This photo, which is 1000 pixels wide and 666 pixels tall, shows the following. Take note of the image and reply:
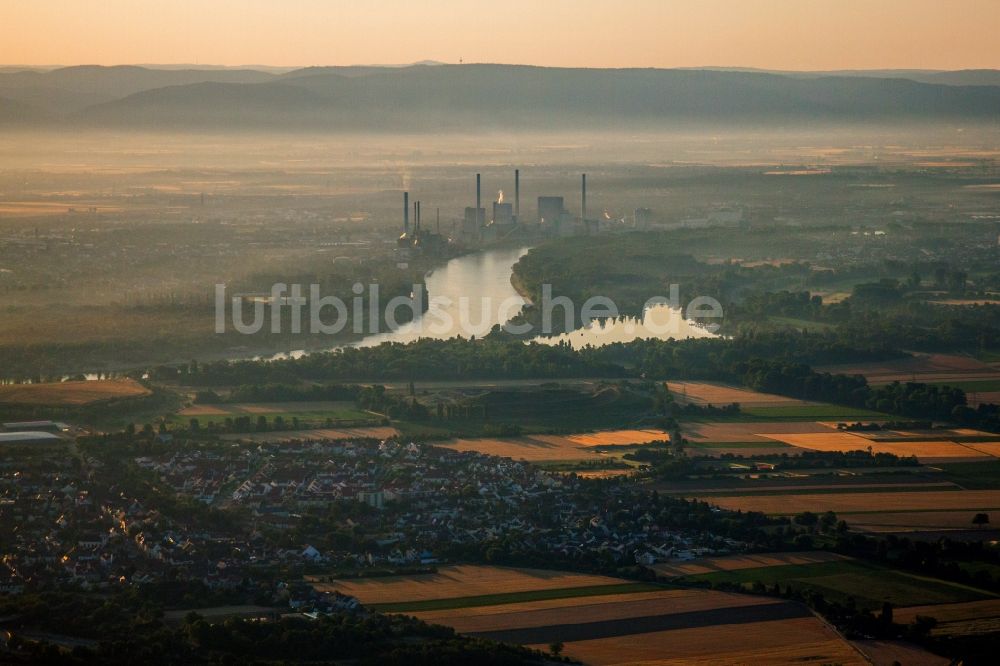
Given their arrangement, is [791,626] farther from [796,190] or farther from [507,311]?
[796,190]

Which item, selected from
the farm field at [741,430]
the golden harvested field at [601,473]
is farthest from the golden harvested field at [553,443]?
the golden harvested field at [601,473]

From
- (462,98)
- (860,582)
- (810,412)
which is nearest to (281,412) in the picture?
(810,412)

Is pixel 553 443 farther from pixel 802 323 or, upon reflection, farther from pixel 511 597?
pixel 802 323

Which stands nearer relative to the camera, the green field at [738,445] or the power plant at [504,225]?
the green field at [738,445]

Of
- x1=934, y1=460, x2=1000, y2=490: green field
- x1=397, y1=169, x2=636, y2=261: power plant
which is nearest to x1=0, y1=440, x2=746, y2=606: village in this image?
x1=934, y1=460, x2=1000, y2=490: green field

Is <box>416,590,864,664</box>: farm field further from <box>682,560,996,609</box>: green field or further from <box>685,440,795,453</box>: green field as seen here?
<box>685,440,795,453</box>: green field

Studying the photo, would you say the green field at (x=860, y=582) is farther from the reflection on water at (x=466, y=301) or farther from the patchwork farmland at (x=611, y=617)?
the reflection on water at (x=466, y=301)
